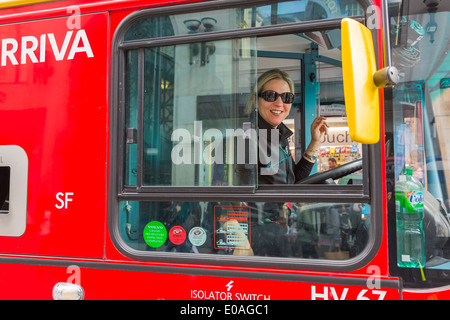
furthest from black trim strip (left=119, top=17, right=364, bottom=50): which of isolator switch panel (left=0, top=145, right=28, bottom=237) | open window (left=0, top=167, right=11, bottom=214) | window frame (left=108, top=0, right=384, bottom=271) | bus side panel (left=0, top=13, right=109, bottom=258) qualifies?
open window (left=0, top=167, right=11, bottom=214)

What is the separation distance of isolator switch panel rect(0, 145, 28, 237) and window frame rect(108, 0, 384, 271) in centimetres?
51

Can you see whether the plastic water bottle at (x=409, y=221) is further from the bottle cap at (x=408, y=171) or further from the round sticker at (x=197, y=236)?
the round sticker at (x=197, y=236)

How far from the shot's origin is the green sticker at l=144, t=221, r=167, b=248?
1966 mm

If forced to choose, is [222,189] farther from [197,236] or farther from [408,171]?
[408,171]

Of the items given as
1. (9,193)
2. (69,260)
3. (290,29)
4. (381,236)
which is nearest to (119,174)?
(69,260)

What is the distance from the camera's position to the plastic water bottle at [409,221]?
170 centimetres

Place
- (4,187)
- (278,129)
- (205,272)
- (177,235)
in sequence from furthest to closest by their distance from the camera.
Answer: (278,129)
(4,187)
(177,235)
(205,272)

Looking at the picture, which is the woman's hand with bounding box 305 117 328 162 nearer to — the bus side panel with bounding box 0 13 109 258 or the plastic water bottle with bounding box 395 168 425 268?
the plastic water bottle with bounding box 395 168 425 268

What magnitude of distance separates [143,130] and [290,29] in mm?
831

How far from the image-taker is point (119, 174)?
6.49ft

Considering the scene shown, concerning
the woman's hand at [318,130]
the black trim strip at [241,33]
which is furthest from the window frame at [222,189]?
the woman's hand at [318,130]

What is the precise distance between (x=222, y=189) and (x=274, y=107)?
67 cm

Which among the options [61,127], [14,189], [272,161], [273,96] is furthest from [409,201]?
[14,189]

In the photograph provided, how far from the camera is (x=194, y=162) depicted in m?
1.96
